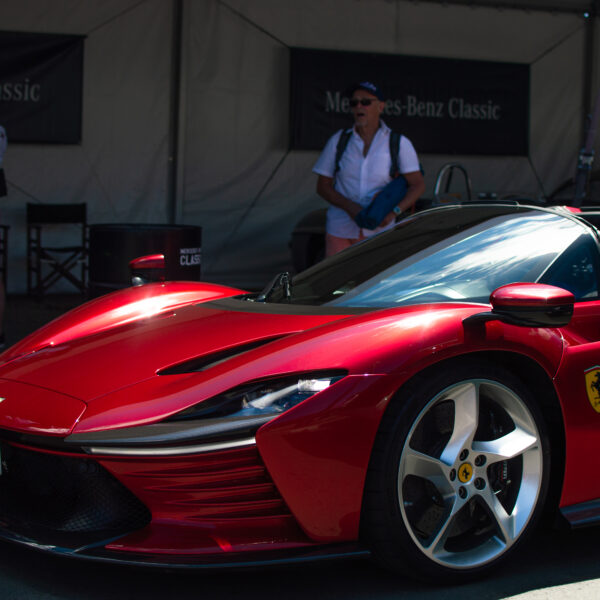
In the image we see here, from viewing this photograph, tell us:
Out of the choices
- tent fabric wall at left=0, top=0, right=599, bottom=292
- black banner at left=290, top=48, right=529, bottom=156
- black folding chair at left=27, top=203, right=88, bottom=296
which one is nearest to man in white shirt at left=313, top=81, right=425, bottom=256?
tent fabric wall at left=0, top=0, right=599, bottom=292

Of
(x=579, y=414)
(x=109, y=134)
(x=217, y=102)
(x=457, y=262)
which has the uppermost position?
(x=217, y=102)

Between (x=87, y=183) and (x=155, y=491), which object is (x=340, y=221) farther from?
(x=87, y=183)

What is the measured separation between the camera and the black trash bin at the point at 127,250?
5.34m

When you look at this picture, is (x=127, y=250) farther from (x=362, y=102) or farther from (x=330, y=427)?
(x=330, y=427)

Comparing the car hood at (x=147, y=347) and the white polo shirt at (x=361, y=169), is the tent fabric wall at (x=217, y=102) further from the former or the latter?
the car hood at (x=147, y=347)

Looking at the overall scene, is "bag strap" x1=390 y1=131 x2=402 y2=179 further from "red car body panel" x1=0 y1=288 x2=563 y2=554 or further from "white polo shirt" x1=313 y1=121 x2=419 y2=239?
"red car body panel" x1=0 y1=288 x2=563 y2=554

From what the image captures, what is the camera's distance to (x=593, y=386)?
2.73m

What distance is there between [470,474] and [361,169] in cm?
279

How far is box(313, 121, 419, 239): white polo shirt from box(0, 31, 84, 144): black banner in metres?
4.36

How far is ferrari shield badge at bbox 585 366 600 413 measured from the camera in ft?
8.91

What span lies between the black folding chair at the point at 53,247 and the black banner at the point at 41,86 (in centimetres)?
69

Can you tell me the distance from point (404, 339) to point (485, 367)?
0.89ft

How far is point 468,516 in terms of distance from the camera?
2631 millimetres

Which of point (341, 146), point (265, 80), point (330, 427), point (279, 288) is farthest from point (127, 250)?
point (265, 80)
